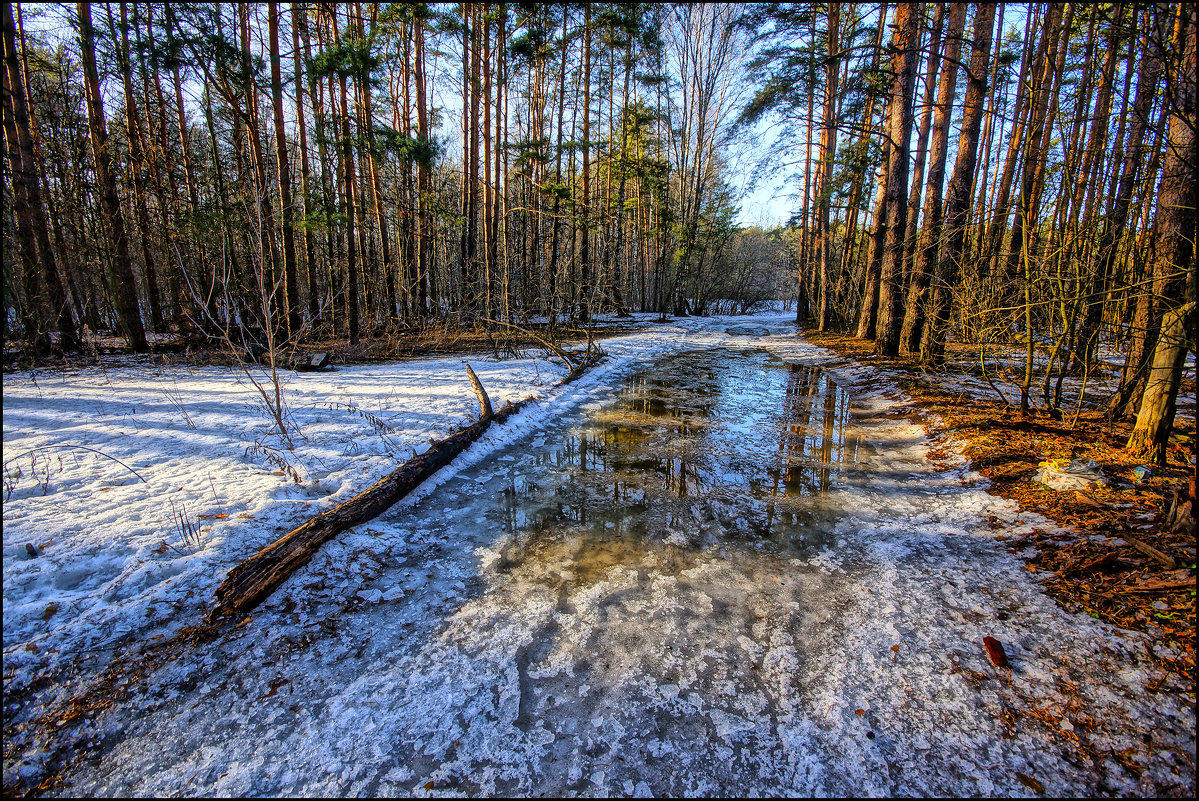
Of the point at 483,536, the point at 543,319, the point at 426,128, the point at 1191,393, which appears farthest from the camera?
the point at 543,319

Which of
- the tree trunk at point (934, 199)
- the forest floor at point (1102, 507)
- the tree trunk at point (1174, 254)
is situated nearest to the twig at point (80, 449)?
the forest floor at point (1102, 507)

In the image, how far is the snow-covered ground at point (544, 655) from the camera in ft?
6.76

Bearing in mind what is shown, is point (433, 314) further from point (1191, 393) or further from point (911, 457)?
point (1191, 393)

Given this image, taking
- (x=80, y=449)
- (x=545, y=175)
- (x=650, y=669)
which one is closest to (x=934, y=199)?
(x=650, y=669)

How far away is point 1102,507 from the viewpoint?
360 centimetres

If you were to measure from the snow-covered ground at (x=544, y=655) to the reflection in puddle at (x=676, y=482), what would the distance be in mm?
150

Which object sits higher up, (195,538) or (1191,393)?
(1191,393)

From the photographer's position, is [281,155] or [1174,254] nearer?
[1174,254]

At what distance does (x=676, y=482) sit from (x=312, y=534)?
333 cm

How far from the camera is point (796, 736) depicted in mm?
2223

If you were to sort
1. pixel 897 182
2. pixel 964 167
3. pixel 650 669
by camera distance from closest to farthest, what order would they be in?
pixel 650 669 → pixel 964 167 → pixel 897 182

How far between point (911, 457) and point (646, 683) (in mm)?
4634

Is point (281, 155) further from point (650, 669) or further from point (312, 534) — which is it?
point (650, 669)

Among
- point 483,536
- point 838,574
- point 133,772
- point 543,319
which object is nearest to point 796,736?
point 838,574
